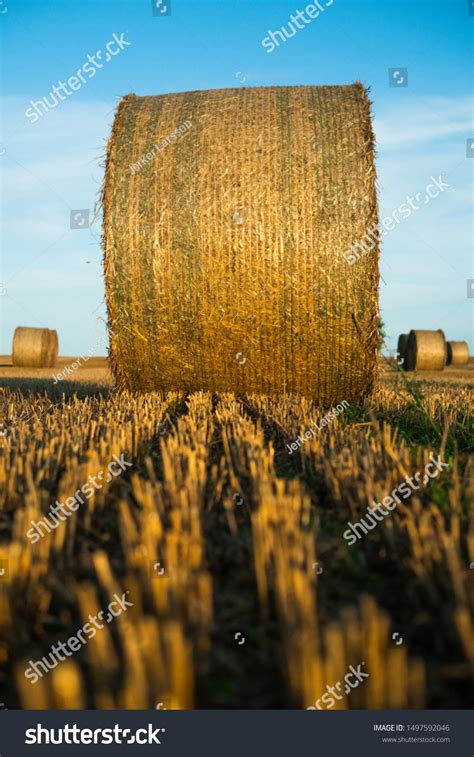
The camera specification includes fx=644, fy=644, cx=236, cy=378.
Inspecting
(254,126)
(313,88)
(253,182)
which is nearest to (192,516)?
(253,182)

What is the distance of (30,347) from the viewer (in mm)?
17453

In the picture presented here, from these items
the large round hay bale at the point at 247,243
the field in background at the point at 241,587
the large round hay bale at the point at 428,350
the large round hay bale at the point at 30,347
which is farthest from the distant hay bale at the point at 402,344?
the field in background at the point at 241,587

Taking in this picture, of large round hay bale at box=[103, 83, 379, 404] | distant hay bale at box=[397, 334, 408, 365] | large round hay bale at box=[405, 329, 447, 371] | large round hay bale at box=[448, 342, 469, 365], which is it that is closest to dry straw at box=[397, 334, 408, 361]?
distant hay bale at box=[397, 334, 408, 365]

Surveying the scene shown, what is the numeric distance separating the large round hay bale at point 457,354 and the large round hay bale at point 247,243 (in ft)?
56.6

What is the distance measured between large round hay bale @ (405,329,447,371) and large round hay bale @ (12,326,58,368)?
10018 millimetres

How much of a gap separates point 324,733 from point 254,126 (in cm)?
575

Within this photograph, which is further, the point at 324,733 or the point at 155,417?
the point at 155,417

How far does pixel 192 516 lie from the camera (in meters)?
2.22

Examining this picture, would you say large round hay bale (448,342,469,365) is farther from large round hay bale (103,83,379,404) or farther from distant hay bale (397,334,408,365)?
large round hay bale (103,83,379,404)

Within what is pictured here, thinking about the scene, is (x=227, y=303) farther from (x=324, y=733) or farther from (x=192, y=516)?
(x=324, y=733)

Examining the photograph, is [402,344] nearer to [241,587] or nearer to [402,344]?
[402,344]

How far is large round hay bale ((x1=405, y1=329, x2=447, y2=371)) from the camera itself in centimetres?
1698

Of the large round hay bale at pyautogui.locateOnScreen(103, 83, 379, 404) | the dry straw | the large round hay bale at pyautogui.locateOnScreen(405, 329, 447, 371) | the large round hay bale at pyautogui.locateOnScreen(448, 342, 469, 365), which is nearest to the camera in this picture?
the large round hay bale at pyautogui.locateOnScreen(103, 83, 379, 404)

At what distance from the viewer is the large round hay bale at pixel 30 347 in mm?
17438
